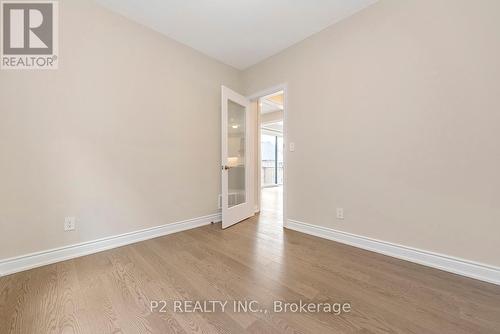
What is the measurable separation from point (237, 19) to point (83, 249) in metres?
2.91

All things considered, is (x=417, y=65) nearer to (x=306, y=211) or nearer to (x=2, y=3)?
(x=306, y=211)

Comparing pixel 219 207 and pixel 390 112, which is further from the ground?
pixel 390 112

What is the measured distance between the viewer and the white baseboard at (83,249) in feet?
4.97

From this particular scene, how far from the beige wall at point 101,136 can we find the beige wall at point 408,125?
5.33 feet

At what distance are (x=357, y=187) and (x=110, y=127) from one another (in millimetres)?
2724

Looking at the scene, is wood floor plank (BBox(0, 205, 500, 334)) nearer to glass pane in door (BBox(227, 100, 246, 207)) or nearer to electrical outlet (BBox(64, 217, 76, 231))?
electrical outlet (BBox(64, 217, 76, 231))

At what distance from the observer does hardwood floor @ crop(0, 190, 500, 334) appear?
1017 mm

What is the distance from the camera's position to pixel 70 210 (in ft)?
5.74

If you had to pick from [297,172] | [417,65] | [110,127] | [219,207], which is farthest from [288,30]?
[219,207]

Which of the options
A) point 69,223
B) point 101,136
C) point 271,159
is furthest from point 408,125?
point 271,159

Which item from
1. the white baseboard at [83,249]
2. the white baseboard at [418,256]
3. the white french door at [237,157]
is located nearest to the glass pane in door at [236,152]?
the white french door at [237,157]

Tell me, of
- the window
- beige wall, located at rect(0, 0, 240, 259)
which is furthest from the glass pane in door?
the window

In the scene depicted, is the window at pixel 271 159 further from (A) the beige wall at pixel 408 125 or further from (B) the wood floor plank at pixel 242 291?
(B) the wood floor plank at pixel 242 291

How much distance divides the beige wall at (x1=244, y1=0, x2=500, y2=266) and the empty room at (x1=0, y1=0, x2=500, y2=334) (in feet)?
0.04
